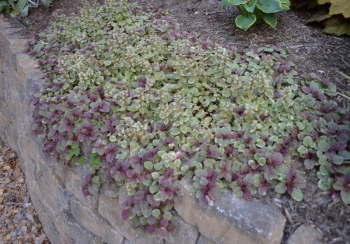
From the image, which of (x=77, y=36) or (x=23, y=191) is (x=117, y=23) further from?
(x=23, y=191)

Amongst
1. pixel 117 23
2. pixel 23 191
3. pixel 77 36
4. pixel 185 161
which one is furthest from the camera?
pixel 23 191

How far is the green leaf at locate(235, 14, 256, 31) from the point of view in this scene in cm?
229

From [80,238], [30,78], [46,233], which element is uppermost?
[30,78]

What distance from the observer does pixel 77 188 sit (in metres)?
1.98

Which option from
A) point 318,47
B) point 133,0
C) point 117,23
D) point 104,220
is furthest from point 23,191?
point 318,47

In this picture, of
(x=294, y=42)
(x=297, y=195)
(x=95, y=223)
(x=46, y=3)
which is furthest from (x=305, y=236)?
(x=46, y=3)

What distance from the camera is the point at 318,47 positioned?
228 cm

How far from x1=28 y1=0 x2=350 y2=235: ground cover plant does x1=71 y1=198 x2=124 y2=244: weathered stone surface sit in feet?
0.91

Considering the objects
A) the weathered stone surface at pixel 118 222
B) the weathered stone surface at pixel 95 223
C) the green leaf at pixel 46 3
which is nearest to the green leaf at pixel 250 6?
the weathered stone surface at pixel 118 222

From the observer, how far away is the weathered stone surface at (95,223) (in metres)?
1.84

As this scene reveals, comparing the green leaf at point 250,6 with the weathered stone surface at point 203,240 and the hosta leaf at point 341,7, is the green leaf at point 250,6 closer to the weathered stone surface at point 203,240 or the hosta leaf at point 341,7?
the hosta leaf at point 341,7

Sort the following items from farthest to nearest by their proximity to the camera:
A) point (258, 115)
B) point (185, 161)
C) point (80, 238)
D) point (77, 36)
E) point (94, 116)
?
point (77, 36) → point (80, 238) → point (94, 116) → point (258, 115) → point (185, 161)

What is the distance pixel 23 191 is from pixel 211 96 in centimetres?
237

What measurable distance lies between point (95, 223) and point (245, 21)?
1805 mm
